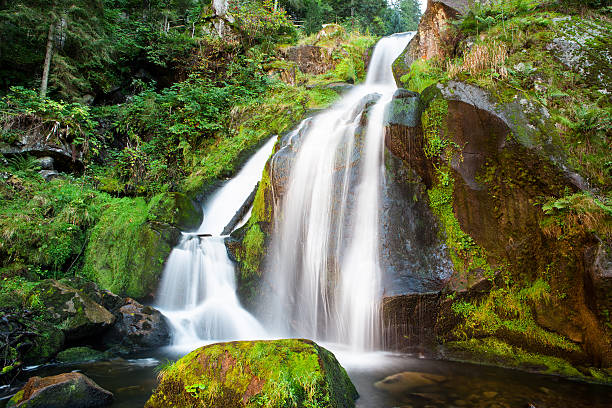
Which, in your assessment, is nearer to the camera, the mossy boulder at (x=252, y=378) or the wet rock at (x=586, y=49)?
the mossy boulder at (x=252, y=378)

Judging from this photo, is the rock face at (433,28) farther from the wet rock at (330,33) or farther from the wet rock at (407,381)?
the wet rock at (407,381)

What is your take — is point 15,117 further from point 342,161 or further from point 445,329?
point 445,329

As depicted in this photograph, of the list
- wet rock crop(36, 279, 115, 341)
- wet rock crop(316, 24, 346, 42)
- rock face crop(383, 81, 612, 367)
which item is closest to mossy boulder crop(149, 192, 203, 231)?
wet rock crop(36, 279, 115, 341)

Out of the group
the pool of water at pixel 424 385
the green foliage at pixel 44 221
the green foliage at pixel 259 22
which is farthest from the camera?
the green foliage at pixel 259 22

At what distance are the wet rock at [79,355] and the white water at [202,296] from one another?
4.02 ft

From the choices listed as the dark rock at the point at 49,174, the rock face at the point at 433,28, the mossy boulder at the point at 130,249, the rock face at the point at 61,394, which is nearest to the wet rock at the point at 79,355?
the rock face at the point at 61,394

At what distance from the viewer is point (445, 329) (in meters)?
5.29

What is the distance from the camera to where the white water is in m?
6.39

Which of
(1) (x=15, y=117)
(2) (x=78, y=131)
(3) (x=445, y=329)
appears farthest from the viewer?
(2) (x=78, y=131)

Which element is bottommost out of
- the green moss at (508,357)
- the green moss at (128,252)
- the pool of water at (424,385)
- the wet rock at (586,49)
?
the pool of water at (424,385)

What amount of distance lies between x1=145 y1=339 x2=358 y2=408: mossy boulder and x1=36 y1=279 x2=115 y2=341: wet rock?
3052 millimetres

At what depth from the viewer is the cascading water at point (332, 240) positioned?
5801 millimetres

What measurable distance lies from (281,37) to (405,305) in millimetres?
14707

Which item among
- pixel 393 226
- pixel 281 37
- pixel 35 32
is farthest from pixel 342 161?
pixel 35 32
